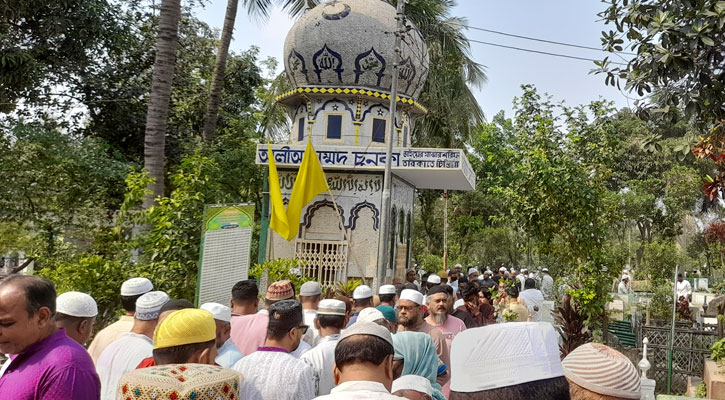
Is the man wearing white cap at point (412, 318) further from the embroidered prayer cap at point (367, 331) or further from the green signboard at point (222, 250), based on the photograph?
the green signboard at point (222, 250)

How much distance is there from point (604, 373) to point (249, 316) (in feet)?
11.9

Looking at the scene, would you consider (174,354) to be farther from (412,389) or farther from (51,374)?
(412,389)

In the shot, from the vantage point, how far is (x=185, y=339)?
3014 mm

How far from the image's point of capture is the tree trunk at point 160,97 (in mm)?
11016

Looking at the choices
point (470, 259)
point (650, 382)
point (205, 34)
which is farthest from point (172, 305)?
point (470, 259)

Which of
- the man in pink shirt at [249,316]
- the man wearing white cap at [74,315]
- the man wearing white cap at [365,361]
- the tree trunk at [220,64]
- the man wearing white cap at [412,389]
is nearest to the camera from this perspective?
the man wearing white cap at [365,361]

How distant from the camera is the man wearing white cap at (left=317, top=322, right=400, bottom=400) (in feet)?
8.34

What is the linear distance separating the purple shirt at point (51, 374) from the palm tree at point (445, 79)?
2028 centimetres

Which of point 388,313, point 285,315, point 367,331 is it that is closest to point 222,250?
point 388,313

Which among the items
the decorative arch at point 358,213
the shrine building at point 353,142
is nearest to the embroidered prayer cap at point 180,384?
the shrine building at point 353,142

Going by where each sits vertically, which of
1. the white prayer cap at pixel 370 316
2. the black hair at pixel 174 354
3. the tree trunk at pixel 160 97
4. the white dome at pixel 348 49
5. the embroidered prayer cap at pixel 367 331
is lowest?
the black hair at pixel 174 354

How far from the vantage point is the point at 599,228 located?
10.8 metres

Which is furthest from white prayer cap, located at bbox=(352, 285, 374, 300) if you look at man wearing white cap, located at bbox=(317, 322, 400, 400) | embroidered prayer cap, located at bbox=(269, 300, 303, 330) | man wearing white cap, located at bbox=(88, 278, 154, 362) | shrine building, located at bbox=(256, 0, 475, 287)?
shrine building, located at bbox=(256, 0, 475, 287)

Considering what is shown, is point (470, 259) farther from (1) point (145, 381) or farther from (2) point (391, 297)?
(1) point (145, 381)
